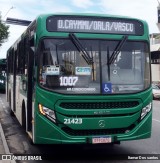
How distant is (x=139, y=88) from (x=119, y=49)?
3.02 ft

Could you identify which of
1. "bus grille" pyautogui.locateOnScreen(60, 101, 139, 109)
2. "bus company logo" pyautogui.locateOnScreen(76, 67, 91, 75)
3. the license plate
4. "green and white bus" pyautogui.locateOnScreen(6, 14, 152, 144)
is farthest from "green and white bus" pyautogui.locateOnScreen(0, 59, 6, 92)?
the license plate

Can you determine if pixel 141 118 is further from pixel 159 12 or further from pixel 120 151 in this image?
pixel 159 12

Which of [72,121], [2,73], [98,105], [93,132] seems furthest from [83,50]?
[2,73]

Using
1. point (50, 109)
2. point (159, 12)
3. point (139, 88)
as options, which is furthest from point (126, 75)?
point (159, 12)

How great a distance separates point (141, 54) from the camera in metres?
8.45

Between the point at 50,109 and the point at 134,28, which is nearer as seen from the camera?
the point at 50,109

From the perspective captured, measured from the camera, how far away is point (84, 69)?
8039mm

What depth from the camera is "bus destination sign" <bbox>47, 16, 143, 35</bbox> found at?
8.12 metres

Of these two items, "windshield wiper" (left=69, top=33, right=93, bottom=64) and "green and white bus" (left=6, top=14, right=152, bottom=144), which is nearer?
"green and white bus" (left=6, top=14, right=152, bottom=144)

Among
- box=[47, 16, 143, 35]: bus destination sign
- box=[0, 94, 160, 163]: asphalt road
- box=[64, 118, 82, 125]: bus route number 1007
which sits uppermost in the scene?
box=[47, 16, 143, 35]: bus destination sign

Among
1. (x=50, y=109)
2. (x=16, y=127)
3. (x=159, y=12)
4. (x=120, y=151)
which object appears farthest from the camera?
(x=159, y=12)

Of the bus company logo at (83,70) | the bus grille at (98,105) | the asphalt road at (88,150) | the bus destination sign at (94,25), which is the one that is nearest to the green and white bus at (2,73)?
the asphalt road at (88,150)

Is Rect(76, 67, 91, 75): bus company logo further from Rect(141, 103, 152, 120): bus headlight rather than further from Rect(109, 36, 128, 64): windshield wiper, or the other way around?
Rect(141, 103, 152, 120): bus headlight

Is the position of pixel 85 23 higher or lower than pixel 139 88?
higher
